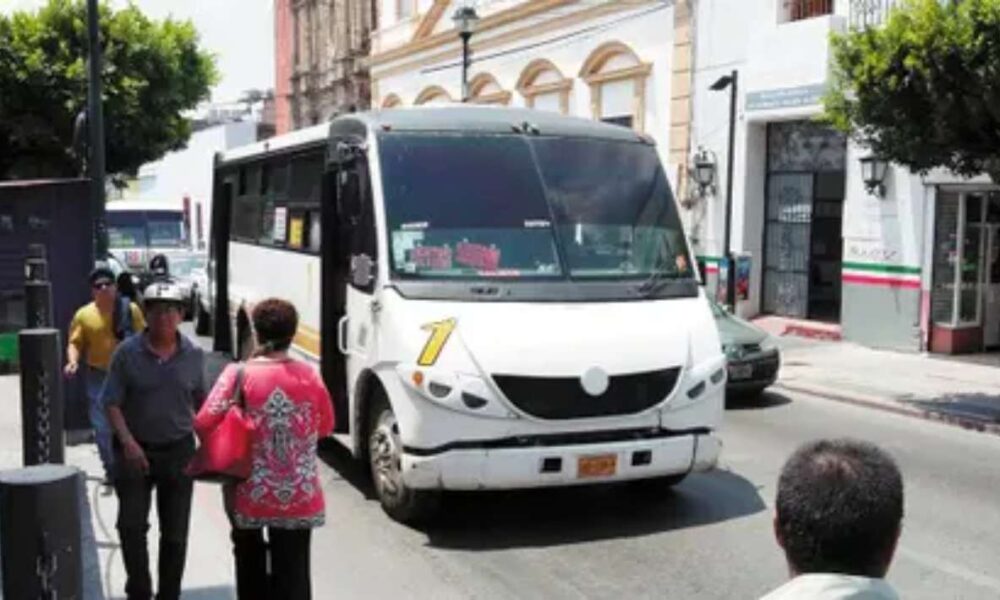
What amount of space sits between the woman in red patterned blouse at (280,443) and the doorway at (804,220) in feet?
52.7

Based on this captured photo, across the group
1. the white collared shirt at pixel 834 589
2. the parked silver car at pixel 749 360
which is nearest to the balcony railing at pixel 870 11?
the parked silver car at pixel 749 360

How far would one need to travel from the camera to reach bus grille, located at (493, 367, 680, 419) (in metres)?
6.41

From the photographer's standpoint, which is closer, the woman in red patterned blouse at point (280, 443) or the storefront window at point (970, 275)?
the woman in red patterned blouse at point (280, 443)

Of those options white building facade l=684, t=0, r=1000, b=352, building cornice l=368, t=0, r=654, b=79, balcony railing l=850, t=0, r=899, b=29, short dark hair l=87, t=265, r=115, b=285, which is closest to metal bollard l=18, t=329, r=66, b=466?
short dark hair l=87, t=265, r=115, b=285

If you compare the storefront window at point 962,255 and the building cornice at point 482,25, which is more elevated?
the building cornice at point 482,25

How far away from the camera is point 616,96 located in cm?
2389

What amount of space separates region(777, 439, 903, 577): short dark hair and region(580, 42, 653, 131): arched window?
69.0 ft

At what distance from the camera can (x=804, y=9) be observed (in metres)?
19.2

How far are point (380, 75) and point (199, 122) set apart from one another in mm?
31890

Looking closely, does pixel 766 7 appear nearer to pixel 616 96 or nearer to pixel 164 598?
pixel 616 96

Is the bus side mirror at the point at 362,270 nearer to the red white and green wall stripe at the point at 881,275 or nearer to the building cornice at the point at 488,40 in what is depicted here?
the red white and green wall stripe at the point at 881,275

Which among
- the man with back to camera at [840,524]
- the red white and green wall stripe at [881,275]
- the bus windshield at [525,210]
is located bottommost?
the red white and green wall stripe at [881,275]

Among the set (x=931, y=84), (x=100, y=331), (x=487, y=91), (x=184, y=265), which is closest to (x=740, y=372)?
(x=931, y=84)

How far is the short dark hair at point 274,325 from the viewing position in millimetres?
4480
